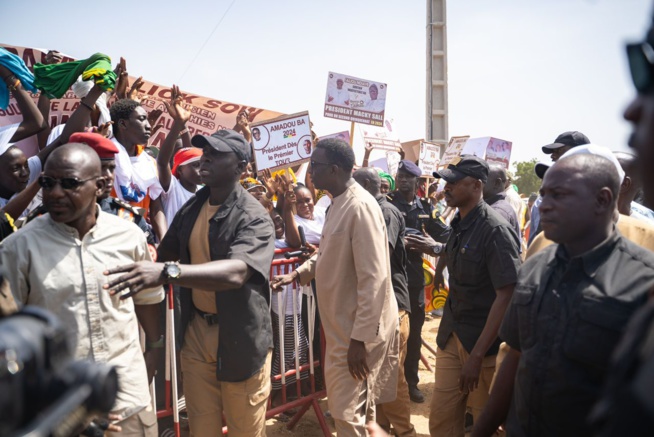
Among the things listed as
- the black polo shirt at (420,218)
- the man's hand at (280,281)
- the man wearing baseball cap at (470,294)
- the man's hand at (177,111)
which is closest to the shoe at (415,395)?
the black polo shirt at (420,218)

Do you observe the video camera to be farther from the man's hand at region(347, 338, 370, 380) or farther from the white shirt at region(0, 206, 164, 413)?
the man's hand at region(347, 338, 370, 380)

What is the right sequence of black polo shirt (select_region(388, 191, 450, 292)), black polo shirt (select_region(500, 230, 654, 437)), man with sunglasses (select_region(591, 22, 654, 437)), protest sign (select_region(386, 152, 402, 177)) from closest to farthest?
man with sunglasses (select_region(591, 22, 654, 437)) < black polo shirt (select_region(500, 230, 654, 437)) < black polo shirt (select_region(388, 191, 450, 292)) < protest sign (select_region(386, 152, 402, 177))

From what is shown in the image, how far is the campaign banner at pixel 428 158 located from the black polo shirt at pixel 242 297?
31.4ft

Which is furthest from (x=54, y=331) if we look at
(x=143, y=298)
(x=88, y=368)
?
(x=143, y=298)

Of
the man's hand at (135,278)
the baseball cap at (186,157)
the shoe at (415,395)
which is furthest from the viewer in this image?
the shoe at (415,395)

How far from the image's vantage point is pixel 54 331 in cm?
117

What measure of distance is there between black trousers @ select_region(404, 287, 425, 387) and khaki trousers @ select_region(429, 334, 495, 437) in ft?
6.77

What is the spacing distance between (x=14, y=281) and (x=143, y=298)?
0.76 metres

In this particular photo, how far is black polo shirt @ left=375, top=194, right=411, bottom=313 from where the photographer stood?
16.4 feet

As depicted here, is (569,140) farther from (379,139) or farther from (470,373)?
(379,139)

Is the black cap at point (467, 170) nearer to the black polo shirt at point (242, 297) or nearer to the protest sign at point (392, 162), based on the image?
the black polo shirt at point (242, 297)

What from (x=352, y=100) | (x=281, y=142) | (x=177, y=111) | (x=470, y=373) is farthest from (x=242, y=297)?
(x=352, y=100)

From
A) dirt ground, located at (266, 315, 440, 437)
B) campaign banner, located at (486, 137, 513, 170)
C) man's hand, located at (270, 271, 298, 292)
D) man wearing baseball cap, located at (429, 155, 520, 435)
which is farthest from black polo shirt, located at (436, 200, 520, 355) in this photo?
campaign banner, located at (486, 137, 513, 170)

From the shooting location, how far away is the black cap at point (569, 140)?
5.09 m
